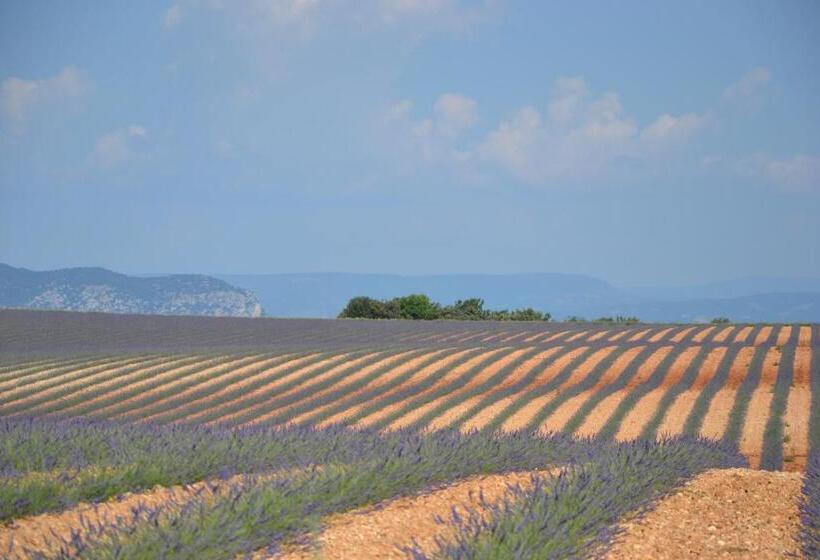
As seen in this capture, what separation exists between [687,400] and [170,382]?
12196 mm

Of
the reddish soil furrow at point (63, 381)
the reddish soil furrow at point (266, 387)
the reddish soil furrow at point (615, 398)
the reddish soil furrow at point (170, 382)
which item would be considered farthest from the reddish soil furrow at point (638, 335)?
the reddish soil furrow at point (63, 381)

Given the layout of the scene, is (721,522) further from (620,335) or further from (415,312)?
(415,312)

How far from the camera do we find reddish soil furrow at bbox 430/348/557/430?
1928cm

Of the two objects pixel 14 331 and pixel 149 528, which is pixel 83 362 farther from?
pixel 149 528

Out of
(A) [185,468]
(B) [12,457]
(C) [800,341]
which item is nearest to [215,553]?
(A) [185,468]

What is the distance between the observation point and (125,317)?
43250 mm

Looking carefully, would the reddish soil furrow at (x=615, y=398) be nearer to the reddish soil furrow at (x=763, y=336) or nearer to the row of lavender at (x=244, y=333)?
the reddish soil furrow at (x=763, y=336)

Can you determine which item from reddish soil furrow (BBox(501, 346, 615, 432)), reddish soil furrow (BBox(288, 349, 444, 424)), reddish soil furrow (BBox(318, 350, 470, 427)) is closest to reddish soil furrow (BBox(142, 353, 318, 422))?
reddish soil furrow (BBox(288, 349, 444, 424))

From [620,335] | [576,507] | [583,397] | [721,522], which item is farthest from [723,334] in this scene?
[576,507]

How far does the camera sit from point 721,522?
8.72m

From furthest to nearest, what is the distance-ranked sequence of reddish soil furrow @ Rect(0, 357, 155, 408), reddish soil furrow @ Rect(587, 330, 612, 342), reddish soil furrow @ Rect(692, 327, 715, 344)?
reddish soil furrow @ Rect(587, 330, 612, 342) → reddish soil furrow @ Rect(692, 327, 715, 344) → reddish soil furrow @ Rect(0, 357, 155, 408)

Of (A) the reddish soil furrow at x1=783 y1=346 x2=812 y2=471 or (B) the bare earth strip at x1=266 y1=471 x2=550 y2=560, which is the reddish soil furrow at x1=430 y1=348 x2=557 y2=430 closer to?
(A) the reddish soil furrow at x1=783 y1=346 x2=812 y2=471

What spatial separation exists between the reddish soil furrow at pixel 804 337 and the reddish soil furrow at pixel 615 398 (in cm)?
421

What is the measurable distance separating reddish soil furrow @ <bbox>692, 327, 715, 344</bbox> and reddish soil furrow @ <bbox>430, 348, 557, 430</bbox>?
554 centimetres
